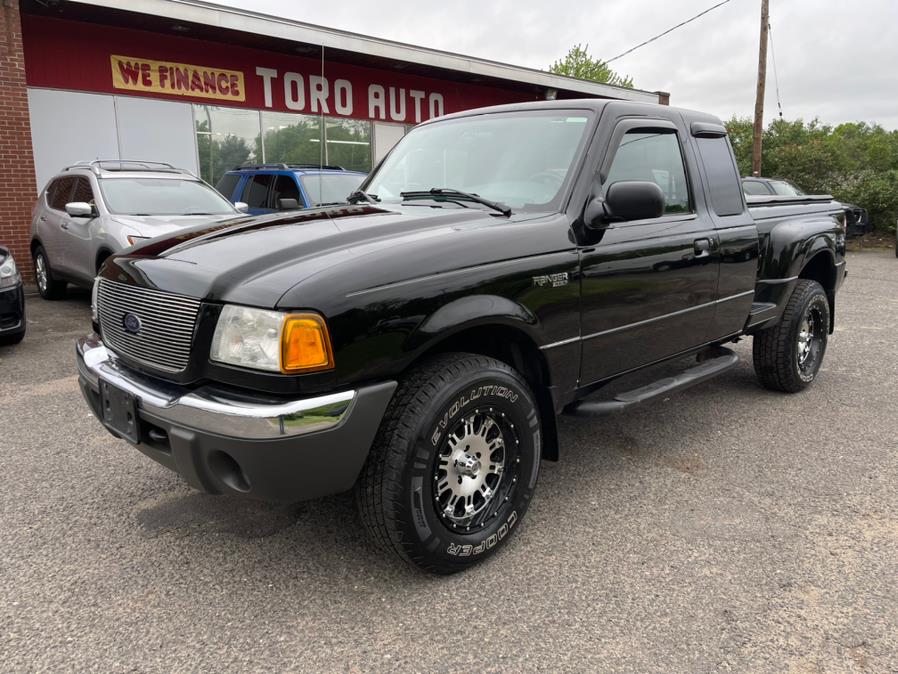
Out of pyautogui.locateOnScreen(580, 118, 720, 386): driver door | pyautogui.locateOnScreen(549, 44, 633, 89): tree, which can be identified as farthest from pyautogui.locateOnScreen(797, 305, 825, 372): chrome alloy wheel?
pyautogui.locateOnScreen(549, 44, 633, 89): tree

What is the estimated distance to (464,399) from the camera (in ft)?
8.34

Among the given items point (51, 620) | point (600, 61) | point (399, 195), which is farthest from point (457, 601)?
point (600, 61)

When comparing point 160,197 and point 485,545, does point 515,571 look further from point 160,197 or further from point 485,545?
point 160,197

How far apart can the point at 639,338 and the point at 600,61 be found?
4411 cm

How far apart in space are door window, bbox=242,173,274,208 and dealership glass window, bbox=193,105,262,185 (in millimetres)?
3274

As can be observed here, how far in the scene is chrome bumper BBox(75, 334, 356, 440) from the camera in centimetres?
217

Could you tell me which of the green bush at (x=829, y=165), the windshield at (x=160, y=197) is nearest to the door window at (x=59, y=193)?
the windshield at (x=160, y=197)

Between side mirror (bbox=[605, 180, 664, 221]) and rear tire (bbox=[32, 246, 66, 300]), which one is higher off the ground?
side mirror (bbox=[605, 180, 664, 221])

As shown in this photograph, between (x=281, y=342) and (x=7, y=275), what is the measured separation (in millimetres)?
4925

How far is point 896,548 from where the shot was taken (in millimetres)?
2891

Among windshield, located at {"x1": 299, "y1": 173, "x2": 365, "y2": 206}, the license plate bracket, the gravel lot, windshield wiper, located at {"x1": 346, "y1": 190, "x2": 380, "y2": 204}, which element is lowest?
the gravel lot

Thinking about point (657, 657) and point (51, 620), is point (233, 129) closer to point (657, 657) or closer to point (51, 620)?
point (51, 620)

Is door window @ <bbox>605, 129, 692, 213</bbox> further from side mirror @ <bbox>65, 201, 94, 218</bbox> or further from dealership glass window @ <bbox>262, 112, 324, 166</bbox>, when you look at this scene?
dealership glass window @ <bbox>262, 112, 324, 166</bbox>

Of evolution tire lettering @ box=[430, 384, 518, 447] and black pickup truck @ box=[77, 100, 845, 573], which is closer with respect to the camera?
black pickup truck @ box=[77, 100, 845, 573]
